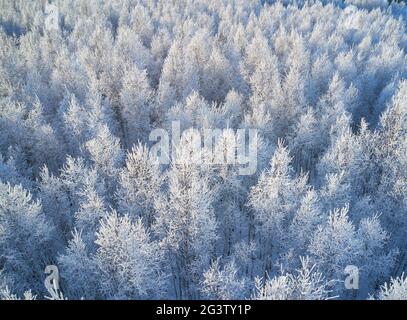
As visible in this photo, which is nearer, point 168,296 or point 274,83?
point 168,296

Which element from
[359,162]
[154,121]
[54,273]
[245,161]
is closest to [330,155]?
[359,162]

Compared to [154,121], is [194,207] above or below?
below

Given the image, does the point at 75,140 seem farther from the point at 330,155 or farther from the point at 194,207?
the point at 330,155

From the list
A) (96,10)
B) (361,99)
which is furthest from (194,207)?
(96,10)

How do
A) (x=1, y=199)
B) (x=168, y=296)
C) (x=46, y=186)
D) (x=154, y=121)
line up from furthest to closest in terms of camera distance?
(x=154, y=121), (x=168, y=296), (x=46, y=186), (x=1, y=199)

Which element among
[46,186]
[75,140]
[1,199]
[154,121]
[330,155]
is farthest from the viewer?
[154,121]

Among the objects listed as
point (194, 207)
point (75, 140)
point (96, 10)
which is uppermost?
point (96, 10)
